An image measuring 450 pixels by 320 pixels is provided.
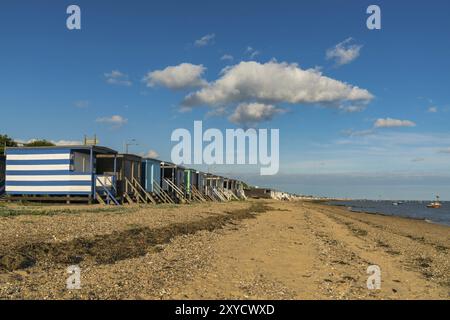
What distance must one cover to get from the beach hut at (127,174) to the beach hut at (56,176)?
6.79 ft

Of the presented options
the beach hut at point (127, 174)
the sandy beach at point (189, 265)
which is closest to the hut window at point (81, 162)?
the beach hut at point (127, 174)

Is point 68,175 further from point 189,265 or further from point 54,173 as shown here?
point 189,265

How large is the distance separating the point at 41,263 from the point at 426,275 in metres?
10.2

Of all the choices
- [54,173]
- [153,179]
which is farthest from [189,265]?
[153,179]

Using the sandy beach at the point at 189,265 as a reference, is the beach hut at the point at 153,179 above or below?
above

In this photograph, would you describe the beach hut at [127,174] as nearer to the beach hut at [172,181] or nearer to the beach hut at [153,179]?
the beach hut at [153,179]

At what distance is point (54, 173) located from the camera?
1236 inches

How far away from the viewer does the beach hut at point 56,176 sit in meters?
31.2

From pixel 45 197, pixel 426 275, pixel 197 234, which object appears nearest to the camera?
pixel 426 275

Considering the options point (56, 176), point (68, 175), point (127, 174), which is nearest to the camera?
point (68, 175)

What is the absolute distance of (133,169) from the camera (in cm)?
3803

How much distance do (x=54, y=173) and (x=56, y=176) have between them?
0.27 metres
